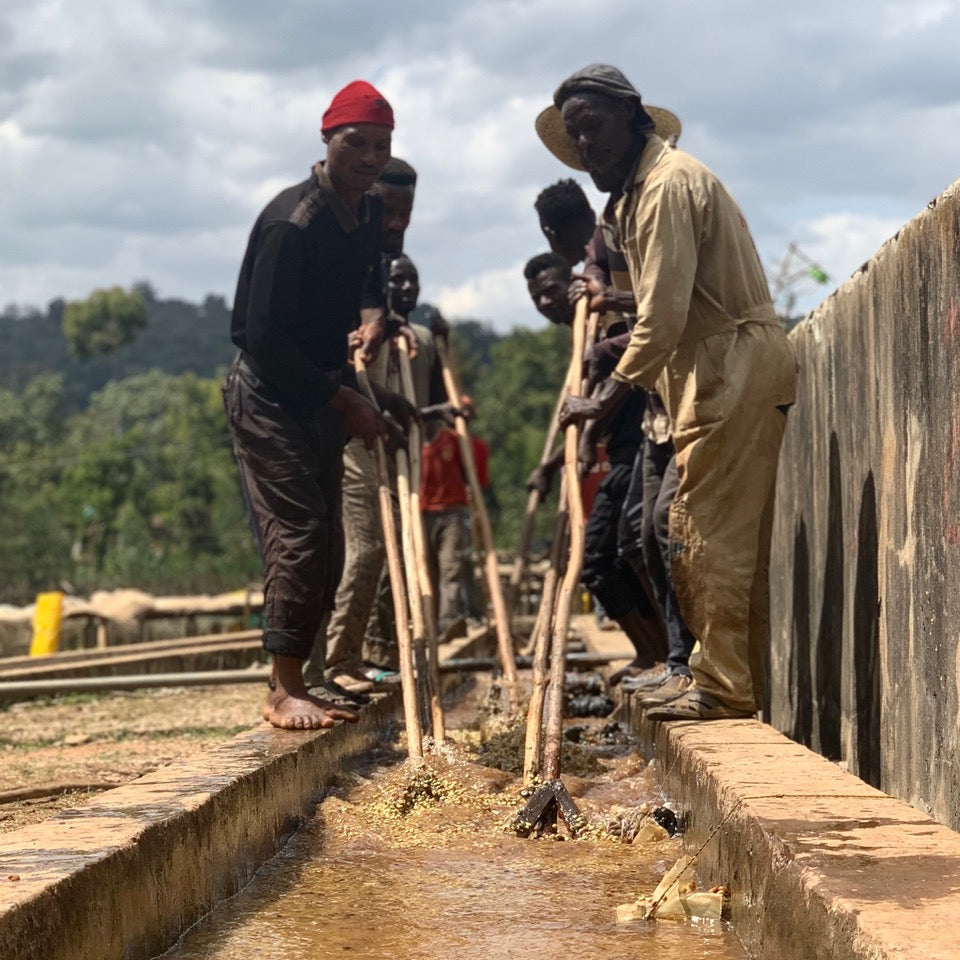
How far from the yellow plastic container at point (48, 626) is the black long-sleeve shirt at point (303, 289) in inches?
319

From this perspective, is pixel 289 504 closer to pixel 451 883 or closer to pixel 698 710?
pixel 698 710

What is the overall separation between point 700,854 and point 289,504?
76.0 inches

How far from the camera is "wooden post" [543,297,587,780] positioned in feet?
12.7

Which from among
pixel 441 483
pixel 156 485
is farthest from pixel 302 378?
pixel 156 485

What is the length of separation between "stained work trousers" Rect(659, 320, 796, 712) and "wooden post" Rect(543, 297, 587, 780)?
0.42m

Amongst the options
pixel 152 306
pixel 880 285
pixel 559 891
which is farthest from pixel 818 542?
pixel 152 306

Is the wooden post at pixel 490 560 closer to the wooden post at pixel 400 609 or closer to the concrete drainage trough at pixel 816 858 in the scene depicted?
the wooden post at pixel 400 609

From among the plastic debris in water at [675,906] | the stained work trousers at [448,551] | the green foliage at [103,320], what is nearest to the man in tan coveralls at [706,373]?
the plastic debris in water at [675,906]

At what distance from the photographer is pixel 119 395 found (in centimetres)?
10006

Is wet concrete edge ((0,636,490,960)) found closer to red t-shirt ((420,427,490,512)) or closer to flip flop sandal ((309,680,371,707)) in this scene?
flip flop sandal ((309,680,371,707))

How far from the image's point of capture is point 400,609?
4770 mm

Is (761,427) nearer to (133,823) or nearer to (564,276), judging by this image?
(133,823)

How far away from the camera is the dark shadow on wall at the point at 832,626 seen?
4.68m

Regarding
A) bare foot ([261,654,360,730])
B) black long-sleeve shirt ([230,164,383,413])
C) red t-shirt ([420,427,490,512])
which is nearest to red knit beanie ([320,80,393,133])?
black long-sleeve shirt ([230,164,383,413])
